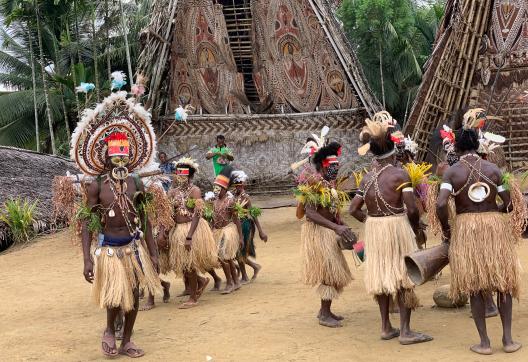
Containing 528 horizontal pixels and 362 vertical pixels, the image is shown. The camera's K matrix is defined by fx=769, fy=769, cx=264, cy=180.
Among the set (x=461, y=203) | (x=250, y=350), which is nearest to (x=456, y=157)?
(x=461, y=203)

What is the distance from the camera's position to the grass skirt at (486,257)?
5.19 meters

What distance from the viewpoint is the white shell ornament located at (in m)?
5.25

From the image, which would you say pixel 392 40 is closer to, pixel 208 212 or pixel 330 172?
pixel 208 212

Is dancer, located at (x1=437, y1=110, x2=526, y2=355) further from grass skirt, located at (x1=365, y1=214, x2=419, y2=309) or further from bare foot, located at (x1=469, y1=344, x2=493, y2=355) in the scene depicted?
grass skirt, located at (x1=365, y1=214, x2=419, y2=309)

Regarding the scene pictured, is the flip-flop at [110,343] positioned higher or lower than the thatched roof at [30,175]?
lower

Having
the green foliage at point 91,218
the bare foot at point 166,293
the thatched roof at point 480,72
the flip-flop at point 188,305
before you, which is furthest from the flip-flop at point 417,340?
the thatched roof at point 480,72

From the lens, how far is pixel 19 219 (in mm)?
13773

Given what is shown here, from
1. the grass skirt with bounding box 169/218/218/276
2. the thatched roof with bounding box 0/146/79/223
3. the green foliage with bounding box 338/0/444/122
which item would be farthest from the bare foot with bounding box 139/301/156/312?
the green foliage with bounding box 338/0/444/122

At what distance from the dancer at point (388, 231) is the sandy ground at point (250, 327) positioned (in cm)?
27

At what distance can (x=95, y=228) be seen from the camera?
5852 mm

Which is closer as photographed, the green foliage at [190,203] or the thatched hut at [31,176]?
the green foliage at [190,203]

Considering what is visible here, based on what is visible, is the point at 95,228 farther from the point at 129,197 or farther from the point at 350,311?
the point at 350,311

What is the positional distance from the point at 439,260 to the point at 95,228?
8.42 ft

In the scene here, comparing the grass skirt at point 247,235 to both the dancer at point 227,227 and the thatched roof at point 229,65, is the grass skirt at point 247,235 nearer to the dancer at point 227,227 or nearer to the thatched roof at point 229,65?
the dancer at point 227,227
